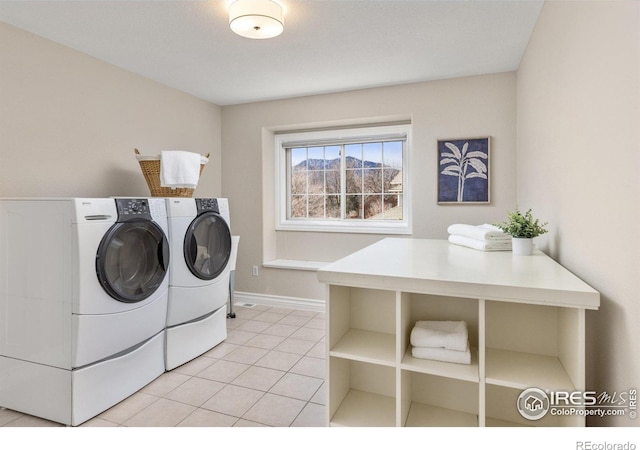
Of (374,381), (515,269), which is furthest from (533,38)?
(374,381)

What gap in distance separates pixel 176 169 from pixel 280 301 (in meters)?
1.96

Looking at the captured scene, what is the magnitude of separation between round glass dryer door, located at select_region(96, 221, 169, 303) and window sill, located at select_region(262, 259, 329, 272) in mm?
1715

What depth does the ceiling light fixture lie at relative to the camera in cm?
199

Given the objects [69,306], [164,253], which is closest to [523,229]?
[164,253]

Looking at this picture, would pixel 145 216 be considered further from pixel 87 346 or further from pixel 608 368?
pixel 608 368

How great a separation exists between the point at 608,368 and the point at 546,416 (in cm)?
29

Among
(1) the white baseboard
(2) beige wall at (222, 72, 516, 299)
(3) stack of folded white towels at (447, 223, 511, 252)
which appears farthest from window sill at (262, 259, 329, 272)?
(3) stack of folded white towels at (447, 223, 511, 252)

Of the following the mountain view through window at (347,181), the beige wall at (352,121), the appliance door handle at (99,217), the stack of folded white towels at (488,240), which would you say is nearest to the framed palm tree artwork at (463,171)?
the beige wall at (352,121)

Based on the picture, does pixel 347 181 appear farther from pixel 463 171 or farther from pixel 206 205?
pixel 206 205


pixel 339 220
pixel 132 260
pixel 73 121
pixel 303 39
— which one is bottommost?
pixel 132 260

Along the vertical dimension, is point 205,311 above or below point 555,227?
below

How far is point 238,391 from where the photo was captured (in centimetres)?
226

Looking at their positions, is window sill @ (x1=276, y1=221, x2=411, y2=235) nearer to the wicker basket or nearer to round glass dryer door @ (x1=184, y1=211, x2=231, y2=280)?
round glass dryer door @ (x1=184, y1=211, x2=231, y2=280)
